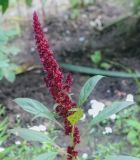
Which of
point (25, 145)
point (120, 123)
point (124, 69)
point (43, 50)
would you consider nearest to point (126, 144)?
point (120, 123)

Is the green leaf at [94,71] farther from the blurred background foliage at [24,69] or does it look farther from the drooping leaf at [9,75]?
the drooping leaf at [9,75]

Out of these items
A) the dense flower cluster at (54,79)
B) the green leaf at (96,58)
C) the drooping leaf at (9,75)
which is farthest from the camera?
the green leaf at (96,58)

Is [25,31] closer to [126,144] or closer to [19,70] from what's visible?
[19,70]

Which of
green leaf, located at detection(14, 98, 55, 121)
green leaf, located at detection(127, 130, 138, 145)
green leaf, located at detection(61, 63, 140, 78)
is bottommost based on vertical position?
green leaf, located at detection(127, 130, 138, 145)

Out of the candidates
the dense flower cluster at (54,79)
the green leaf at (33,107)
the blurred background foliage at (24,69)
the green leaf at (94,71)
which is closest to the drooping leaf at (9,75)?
the blurred background foliage at (24,69)

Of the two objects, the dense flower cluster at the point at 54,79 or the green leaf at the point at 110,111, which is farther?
the green leaf at the point at 110,111

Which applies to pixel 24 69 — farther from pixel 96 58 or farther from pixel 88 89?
pixel 88 89

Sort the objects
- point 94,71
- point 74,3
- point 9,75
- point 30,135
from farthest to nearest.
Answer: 1. point 74,3
2. point 94,71
3. point 9,75
4. point 30,135

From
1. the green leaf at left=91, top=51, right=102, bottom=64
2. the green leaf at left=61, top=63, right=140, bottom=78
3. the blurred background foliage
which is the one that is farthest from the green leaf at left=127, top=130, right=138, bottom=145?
the green leaf at left=91, top=51, right=102, bottom=64

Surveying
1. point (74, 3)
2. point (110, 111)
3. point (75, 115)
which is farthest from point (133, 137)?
point (74, 3)

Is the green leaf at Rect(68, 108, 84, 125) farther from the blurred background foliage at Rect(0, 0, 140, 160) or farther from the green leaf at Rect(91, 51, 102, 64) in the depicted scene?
the green leaf at Rect(91, 51, 102, 64)

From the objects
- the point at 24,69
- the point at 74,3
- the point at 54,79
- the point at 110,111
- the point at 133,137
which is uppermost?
the point at 74,3
